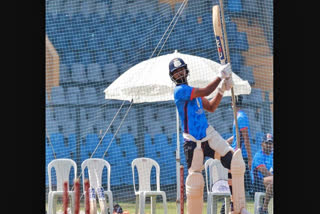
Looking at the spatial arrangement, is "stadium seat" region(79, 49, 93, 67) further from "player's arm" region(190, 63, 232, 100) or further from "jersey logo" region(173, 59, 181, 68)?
"player's arm" region(190, 63, 232, 100)

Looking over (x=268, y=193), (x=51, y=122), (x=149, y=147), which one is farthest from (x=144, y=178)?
(x=51, y=122)

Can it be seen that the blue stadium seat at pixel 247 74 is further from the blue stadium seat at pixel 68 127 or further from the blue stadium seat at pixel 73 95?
the blue stadium seat at pixel 68 127

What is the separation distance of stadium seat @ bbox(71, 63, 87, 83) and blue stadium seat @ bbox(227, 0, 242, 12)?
10.0 ft

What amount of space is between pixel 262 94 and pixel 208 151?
5.32 meters

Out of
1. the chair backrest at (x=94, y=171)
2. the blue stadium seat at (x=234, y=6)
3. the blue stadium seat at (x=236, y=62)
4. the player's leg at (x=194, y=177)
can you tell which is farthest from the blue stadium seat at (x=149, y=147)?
the player's leg at (x=194, y=177)

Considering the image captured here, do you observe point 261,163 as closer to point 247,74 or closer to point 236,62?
point 247,74

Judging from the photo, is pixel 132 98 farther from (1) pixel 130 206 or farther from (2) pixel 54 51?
(2) pixel 54 51

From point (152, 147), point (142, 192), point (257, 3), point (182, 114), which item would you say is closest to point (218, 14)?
point (182, 114)

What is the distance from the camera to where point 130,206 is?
13961 millimetres

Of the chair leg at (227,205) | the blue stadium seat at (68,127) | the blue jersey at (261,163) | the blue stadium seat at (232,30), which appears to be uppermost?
the blue stadium seat at (232,30)

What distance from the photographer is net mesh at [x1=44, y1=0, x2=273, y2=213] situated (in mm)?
14547

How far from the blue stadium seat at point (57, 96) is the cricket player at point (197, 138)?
241 inches

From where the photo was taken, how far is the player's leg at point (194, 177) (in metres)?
8.99

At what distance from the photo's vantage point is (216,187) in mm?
11102
